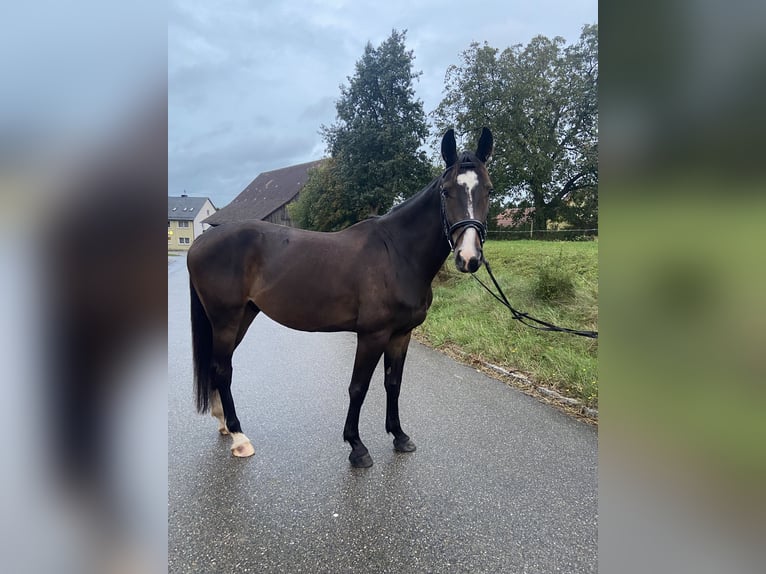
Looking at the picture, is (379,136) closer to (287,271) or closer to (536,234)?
(536,234)

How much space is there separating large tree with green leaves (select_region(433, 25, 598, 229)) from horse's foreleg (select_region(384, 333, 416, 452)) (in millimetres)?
17728

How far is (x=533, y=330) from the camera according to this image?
16.8ft

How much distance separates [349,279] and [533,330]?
346 centimetres

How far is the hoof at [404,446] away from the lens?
8.82 ft

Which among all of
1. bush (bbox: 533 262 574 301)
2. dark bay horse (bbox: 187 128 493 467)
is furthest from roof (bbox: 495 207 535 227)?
→ dark bay horse (bbox: 187 128 493 467)

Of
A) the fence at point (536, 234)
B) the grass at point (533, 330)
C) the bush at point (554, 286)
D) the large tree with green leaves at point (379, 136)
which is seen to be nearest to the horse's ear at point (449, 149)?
the grass at point (533, 330)

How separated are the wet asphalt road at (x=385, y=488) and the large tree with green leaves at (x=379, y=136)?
972 cm

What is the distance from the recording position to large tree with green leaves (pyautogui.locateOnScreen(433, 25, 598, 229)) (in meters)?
19.7

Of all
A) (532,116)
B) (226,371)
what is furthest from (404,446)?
(532,116)

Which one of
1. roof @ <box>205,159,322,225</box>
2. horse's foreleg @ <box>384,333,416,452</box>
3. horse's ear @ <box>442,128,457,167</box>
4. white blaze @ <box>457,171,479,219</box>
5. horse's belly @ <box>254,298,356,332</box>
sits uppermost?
roof @ <box>205,159,322,225</box>

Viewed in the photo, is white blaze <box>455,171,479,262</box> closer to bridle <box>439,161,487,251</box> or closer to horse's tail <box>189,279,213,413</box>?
bridle <box>439,161,487,251</box>
